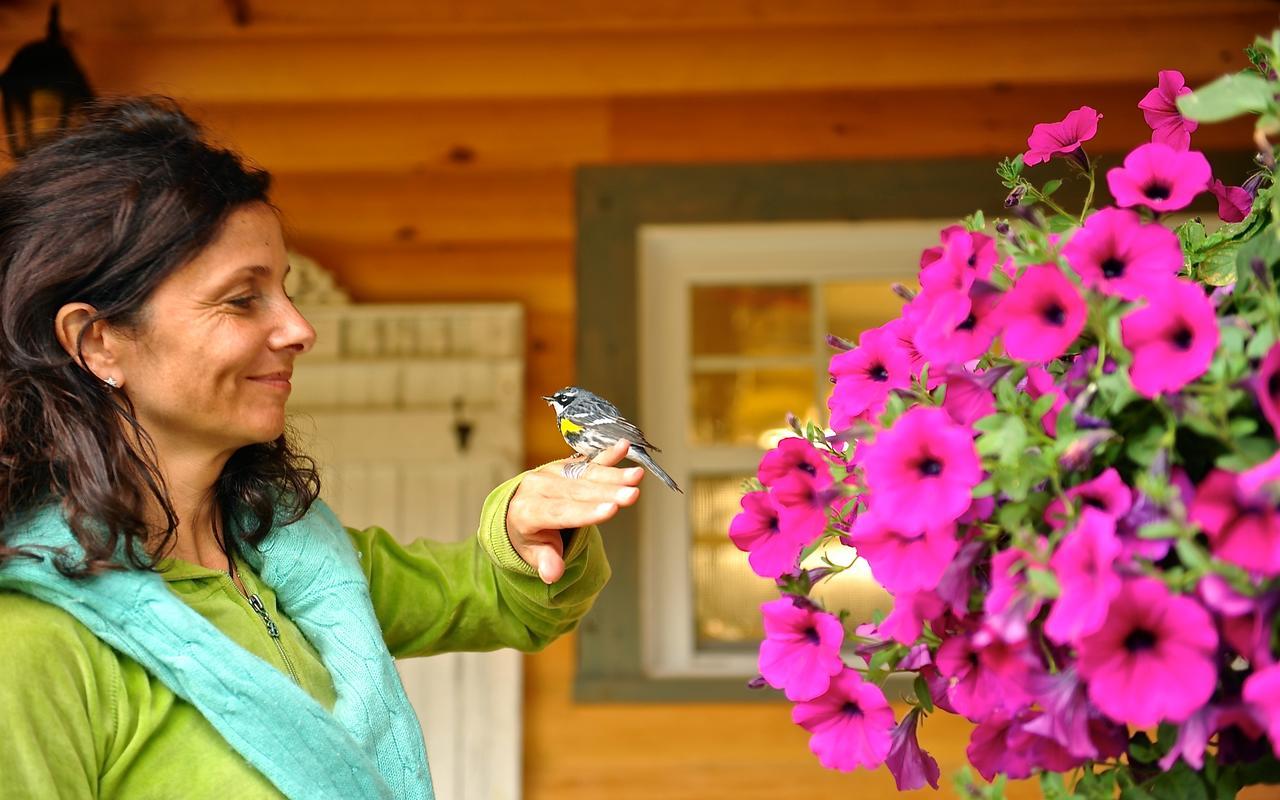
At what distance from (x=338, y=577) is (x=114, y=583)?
29cm

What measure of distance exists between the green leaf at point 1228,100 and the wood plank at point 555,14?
2.50 metres

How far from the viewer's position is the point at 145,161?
1.22m

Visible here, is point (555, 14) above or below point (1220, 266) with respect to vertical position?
above

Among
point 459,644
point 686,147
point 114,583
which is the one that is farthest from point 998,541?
point 686,147

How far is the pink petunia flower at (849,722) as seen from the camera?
82cm

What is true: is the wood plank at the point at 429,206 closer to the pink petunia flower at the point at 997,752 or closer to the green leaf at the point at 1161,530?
the pink petunia flower at the point at 997,752

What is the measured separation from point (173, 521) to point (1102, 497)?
875 mm

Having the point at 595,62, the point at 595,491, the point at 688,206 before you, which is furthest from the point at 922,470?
the point at 595,62

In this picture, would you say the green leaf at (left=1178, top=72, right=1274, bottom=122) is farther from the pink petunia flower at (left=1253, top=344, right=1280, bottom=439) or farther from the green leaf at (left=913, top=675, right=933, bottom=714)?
the green leaf at (left=913, top=675, right=933, bottom=714)

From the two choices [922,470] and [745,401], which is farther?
[745,401]

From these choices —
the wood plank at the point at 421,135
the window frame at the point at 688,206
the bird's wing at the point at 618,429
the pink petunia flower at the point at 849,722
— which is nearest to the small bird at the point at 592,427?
the bird's wing at the point at 618,429

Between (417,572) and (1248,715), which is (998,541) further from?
(417,572)

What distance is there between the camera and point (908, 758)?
2.81 feet

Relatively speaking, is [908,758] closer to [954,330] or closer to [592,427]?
[954,330]
